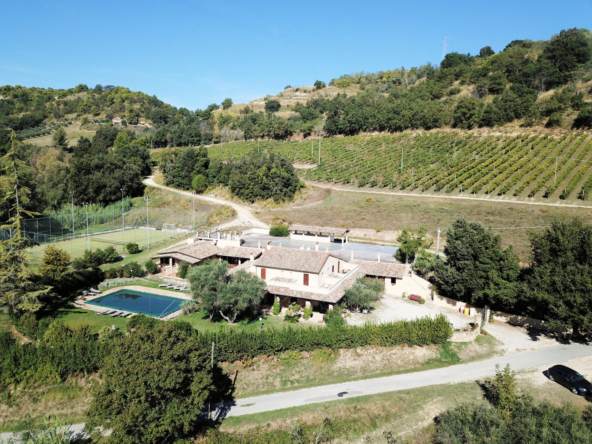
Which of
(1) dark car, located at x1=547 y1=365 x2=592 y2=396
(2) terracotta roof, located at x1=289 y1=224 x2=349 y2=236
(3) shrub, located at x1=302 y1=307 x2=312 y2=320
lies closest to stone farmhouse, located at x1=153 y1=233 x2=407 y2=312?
(3) shrub, located at x1=302 y1=307 x2=312 y2=320

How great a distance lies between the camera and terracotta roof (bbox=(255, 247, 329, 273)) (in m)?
30.4

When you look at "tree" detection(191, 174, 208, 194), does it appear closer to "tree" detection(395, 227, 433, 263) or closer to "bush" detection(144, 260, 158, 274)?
"bush" detection(144, 260, 158, 274)

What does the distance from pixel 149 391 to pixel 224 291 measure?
10.9m

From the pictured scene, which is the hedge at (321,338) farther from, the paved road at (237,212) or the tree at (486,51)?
the tree at (486,51)

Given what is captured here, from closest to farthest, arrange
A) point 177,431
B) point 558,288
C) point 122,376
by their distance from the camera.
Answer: point 122,376 → point 177,431 → point 558,288

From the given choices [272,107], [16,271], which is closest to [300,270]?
[16,271]

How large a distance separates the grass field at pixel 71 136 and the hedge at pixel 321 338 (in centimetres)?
9818

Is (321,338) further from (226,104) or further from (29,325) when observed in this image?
(226,104)

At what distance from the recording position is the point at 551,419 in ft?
57.8

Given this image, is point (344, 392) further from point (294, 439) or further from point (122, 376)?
point (122, 376)

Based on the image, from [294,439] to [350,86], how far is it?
15917 cm

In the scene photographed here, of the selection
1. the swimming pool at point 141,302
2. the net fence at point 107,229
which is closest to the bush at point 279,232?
the net fence at point 107,229

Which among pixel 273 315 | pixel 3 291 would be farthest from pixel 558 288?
pixel 3 291

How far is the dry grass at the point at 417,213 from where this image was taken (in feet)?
148
